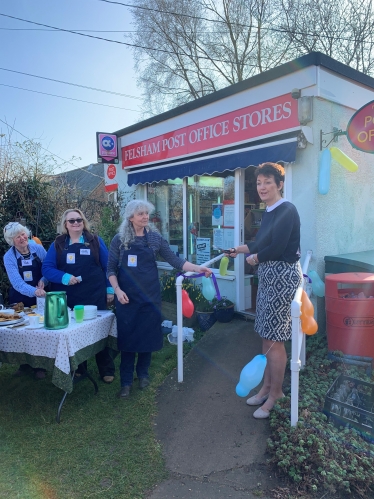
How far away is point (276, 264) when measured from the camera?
109 inches

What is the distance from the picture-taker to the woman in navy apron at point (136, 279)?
333cm

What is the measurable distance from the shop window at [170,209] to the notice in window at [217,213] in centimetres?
81

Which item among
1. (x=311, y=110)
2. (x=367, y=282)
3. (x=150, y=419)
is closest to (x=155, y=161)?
(x=311, y=110)

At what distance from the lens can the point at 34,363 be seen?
2982mm

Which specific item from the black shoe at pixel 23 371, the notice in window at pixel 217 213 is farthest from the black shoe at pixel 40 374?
the notice in window at pixel 217 213

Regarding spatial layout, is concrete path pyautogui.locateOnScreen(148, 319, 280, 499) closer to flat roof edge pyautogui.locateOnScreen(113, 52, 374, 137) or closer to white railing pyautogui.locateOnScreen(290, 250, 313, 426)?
white railing pyautogui.locateOnScreen(290, 250, 313, 426)

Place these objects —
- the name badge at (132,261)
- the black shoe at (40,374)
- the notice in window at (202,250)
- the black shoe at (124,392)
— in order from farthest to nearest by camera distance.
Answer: the notice in window at (202,250), the black shoe at (40,374), the black shoe at (124,392), the name badge at (132,261)

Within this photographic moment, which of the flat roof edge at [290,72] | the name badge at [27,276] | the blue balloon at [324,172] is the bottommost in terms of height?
the name badge at [27,276]

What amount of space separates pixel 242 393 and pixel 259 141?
3.34m

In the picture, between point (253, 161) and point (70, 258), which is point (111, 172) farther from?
point (70, 258)

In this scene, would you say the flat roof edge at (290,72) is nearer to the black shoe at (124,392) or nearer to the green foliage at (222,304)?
the green foliage at (222,304)

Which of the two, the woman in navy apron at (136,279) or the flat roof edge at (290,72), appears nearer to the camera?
the woman in navy apron at (136,279)

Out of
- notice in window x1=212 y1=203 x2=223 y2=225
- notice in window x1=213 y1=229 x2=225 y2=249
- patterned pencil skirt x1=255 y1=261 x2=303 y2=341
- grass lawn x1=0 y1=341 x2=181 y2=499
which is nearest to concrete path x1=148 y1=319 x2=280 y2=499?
grass lawn x1=0 y1=341 x2=181 y2=499

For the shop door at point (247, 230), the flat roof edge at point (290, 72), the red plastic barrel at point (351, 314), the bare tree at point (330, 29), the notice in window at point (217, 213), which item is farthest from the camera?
the bare tree at point (330, 29)
